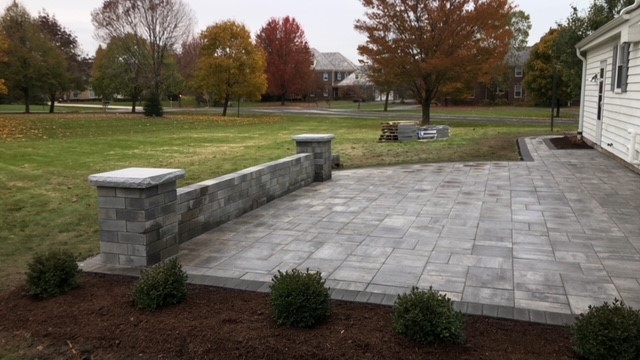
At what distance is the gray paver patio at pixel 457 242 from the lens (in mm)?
4316

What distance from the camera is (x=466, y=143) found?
17.5 meters

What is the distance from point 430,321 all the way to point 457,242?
263 cm

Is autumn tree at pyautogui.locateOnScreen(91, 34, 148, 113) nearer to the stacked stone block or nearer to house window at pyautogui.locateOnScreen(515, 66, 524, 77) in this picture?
the stacked stone block

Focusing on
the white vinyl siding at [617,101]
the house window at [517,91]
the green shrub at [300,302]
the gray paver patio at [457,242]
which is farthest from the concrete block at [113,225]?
the house window at [517,91]

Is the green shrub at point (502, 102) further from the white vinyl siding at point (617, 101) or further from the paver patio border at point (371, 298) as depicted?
the paver patio border at point (371, 298)

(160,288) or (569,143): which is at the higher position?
(569,143)

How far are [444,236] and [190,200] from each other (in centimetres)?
285

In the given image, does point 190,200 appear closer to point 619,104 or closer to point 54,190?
point 54,190

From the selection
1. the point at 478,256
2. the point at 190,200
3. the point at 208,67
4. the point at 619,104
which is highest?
the point at 208,67

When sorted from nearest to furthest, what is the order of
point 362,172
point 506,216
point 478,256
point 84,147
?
point 478,256 < point 506,216 < point 362,172 < point 84,147

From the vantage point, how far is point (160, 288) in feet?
12.8

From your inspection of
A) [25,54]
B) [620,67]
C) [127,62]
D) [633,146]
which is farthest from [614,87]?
[25,54]

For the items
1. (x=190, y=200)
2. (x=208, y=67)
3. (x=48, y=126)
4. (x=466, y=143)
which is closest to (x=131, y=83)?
(x=208, y=67)

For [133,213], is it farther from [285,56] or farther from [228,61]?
[285,56]
